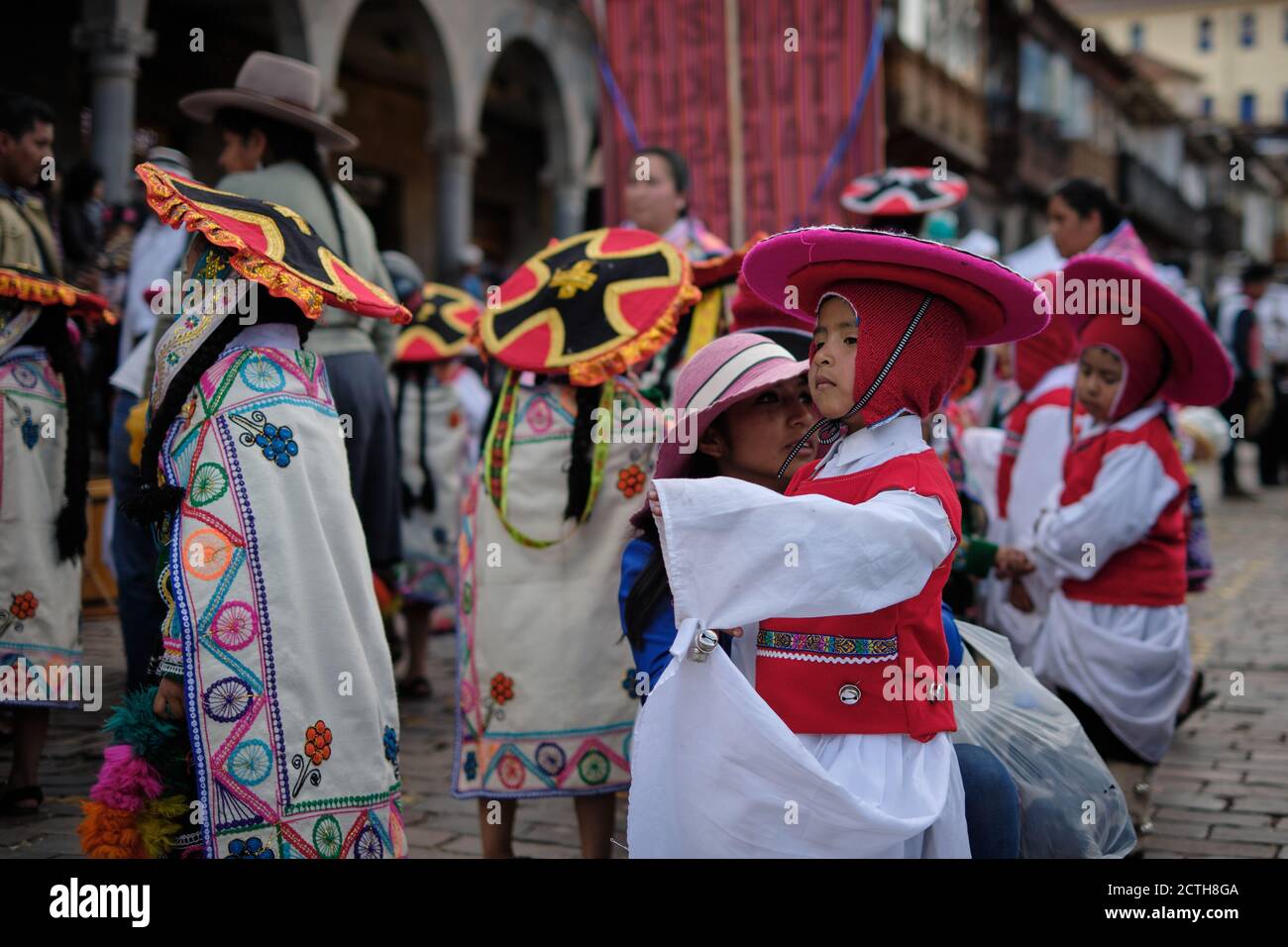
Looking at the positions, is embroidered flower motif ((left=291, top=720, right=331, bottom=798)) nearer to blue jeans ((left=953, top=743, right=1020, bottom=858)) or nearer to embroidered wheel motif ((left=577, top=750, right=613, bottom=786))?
embroidered wheel motif ((left=577, top=750, right=613, bottom=786))

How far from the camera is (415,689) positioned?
21.4ft

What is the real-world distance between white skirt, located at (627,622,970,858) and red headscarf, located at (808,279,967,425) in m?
0.58

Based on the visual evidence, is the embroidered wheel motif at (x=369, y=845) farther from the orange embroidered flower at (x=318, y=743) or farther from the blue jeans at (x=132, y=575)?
the blue jeans at (x=132, y=575)

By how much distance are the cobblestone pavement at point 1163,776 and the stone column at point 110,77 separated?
4.90 meters

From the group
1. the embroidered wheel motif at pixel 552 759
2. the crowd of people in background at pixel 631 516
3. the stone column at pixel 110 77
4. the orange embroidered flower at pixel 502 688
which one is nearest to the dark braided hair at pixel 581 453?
the crowd of people in background at pixel 631 516

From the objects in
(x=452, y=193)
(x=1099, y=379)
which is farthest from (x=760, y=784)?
Answer: (x=452, y=193)

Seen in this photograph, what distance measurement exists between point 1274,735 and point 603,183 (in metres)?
5.04

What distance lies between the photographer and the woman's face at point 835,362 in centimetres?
257

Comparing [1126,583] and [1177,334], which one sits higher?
[1177,334]

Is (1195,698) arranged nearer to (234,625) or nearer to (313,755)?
(313,755)

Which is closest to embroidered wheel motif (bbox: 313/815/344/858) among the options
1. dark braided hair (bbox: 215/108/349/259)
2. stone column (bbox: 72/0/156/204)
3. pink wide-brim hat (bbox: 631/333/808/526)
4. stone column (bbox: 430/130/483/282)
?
pink wide-brim hat (bbox: 631/333/808/526)

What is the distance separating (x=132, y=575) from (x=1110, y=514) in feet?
10.7

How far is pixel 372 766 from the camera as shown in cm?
324
